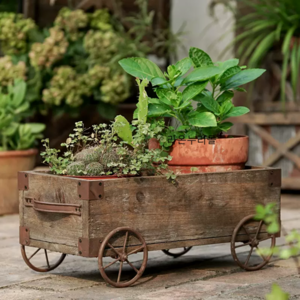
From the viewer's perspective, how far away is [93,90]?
232 inches

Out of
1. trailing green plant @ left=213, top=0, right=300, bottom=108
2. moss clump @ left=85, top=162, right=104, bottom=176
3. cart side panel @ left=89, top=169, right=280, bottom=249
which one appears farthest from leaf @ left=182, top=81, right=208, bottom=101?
trailing green plant @ left=213, top=0, right=300, bottom=108

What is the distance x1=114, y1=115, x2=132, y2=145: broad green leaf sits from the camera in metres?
2.80

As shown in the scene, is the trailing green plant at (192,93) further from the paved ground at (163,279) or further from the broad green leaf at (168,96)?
the paved ground at (163,279)

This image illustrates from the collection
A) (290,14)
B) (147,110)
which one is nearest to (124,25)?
(290,14)

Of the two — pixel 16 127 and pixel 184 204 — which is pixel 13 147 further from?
pixel 184 204

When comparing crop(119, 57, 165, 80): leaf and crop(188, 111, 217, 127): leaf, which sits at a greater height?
crop(119, 57, 165, 80): leaf

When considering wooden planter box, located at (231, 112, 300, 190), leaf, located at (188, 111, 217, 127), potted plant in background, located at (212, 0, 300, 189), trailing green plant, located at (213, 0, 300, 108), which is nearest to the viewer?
leaf, located at (188, 111, 217, 127)

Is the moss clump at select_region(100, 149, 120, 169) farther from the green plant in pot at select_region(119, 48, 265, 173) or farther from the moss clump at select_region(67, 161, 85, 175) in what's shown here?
the green plant in pot at select_region(119, 48, 265, 173)

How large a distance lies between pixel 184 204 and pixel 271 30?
10.2 ft

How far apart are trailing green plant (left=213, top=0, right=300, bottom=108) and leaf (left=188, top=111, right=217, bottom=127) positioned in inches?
91.7

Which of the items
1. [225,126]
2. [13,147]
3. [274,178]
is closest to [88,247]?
[225,126]

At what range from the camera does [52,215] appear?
276cm

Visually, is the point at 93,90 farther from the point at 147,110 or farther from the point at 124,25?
the point at 147,110

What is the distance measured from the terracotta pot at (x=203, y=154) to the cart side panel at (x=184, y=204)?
7cm
